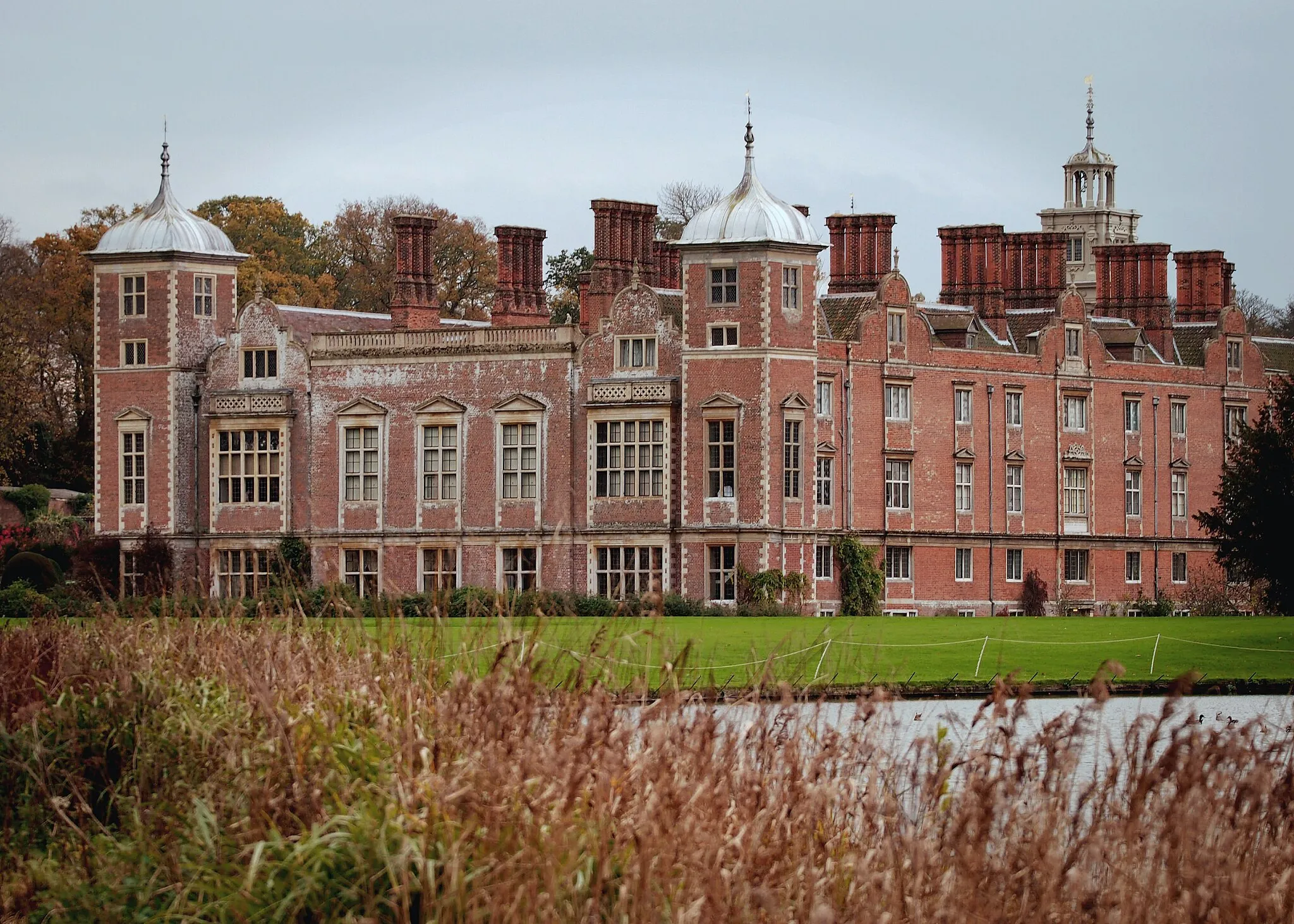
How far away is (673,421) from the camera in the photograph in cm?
4094

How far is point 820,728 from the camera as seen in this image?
16.0 meters

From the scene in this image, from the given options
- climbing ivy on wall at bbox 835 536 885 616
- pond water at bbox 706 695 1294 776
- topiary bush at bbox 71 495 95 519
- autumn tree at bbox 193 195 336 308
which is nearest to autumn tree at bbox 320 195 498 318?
autumn tree at bbox 193 195 336 308

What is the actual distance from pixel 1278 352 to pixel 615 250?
1843cm

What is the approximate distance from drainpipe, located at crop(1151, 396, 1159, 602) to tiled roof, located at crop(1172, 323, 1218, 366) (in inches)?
62.5

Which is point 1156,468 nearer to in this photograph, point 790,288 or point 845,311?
point 845,311

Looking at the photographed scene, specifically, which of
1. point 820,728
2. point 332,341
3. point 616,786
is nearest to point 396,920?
point 616,786

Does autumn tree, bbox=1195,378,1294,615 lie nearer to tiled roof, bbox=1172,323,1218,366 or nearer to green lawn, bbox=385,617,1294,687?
green lawn, bbox=385,617,1294,687

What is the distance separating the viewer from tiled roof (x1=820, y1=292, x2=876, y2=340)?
42.8m

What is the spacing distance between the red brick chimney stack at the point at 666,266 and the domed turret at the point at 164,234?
9.26 metres

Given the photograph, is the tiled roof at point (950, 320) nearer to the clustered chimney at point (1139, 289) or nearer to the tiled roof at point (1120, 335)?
the tiled roof at point (1120, 335)

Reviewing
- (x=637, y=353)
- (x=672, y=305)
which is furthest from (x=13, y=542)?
(x=672, y=305)

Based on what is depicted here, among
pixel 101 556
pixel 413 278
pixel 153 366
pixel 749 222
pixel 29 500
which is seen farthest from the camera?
pixel 29 500

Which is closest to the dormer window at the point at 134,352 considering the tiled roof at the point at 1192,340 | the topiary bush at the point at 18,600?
the topiary bush at the point at 18,600

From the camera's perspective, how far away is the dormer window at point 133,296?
1758 inches
